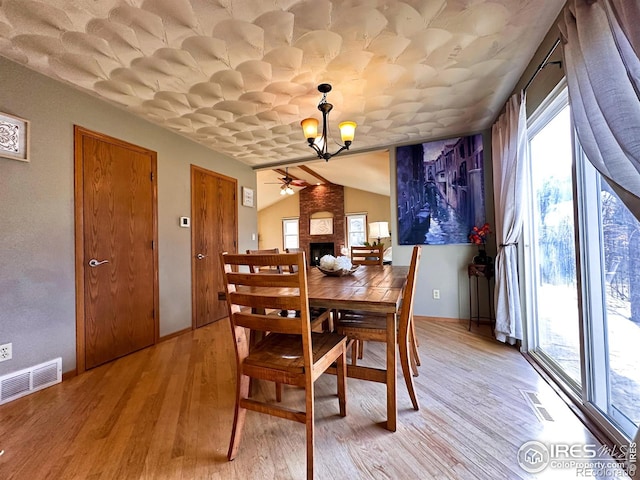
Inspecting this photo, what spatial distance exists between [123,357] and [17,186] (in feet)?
5.26

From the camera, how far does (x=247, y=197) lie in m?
4.34

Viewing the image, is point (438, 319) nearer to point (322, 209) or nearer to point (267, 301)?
point (267, 301)

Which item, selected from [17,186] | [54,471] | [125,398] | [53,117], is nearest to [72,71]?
[53,117]

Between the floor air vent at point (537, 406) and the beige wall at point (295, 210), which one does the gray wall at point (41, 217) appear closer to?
the floor air vent at point (537, 406)

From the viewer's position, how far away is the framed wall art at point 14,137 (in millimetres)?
1799

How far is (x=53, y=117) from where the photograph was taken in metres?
2.07

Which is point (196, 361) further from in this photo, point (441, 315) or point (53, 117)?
point (441, 315)

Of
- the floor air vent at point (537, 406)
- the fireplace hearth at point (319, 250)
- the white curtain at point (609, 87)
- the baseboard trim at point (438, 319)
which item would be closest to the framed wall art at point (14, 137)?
the white curtain at point (609, 87)

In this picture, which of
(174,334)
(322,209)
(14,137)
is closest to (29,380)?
(174,334)

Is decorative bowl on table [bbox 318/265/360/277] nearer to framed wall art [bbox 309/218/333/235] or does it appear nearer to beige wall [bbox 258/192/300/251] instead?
framed wall art [bbox 309/218/333/235]

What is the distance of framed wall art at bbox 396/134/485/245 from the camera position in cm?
317

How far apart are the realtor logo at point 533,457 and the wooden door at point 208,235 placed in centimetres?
295

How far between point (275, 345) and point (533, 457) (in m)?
1.30

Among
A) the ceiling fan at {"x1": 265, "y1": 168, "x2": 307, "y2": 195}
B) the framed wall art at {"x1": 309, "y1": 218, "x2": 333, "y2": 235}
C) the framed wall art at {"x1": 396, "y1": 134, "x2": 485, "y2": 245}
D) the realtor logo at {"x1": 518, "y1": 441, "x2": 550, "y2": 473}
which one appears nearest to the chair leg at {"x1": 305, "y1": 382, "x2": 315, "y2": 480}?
the realtor logo at {"x1": 518, "y1": 441, "x2": 550, "y2": 473}
